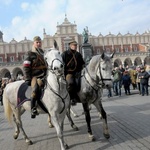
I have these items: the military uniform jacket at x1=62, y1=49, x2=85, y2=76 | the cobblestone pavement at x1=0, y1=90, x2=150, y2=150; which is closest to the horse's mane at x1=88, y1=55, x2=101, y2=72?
the military uniform jacket at x1=62, y1=49, x2=85, y2=76

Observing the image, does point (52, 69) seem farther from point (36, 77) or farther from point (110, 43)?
point (110, 43)

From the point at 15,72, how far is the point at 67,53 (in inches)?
2576

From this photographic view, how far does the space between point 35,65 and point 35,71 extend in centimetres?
13

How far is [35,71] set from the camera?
18.4 feet

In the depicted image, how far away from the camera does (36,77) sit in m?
5.55

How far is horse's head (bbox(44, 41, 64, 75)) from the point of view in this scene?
4.69m

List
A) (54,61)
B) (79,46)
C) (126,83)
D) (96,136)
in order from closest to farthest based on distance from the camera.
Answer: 1. (54,61)
2. (96,136)
3. (126,83)
4. (79,46)

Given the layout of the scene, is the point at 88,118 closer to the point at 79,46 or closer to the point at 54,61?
the point at 54,61

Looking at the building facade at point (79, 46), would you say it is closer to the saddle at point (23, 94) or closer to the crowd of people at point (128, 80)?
the crowd of people at point (128, 80)

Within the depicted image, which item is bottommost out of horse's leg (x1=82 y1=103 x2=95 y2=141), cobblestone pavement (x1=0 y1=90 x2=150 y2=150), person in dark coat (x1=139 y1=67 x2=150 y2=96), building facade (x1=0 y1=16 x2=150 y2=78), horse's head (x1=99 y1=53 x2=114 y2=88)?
cobblestone pavement (x1=0 y1=90 x2=150 y2=150)

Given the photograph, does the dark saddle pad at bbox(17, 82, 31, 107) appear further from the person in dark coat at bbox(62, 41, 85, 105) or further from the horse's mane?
the horse's mane

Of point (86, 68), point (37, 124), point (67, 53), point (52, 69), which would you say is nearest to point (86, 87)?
point (86, 68)

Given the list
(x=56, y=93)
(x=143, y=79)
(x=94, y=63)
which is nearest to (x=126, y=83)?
(x=143, y=79)

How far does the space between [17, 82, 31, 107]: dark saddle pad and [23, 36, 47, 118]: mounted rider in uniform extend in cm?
29
